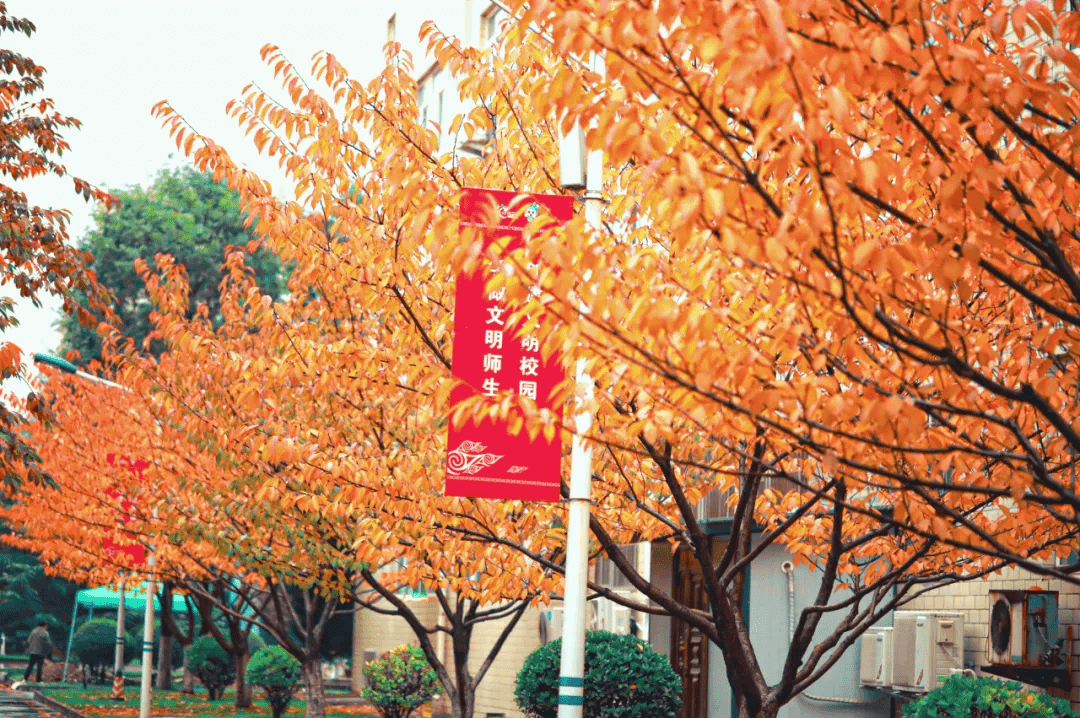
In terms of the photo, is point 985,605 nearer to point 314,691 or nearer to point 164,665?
point 314,691

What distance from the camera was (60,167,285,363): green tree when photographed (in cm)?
4538

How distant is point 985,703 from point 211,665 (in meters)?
25.1

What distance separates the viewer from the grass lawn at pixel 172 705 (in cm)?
2559

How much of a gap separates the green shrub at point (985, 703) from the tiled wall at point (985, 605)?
60cm

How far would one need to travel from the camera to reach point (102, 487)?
21.9 metres

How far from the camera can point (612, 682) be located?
13445mm

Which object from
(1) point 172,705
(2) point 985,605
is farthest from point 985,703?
(1) point 172,705

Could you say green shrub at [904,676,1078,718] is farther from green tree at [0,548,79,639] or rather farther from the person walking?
green tree at [0,548,79,639]

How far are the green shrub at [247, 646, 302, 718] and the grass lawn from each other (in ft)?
4.80

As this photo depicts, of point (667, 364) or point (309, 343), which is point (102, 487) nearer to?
point (309, 343)

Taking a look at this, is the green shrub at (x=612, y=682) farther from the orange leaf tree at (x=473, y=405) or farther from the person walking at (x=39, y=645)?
the person walking at (x=39, y=645)

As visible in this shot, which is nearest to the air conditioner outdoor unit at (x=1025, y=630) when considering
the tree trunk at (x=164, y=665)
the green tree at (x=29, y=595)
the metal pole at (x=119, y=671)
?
the metal pole at (x=119, y=671)

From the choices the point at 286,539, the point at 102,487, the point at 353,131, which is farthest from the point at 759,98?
the point at 102,487

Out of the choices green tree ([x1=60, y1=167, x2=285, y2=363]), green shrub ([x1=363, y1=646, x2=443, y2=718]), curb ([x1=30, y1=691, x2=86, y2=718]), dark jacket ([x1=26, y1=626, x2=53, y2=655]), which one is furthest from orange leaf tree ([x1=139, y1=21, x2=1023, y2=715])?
green tree ([x1=60, y1=167, x2=285, y2=363])
